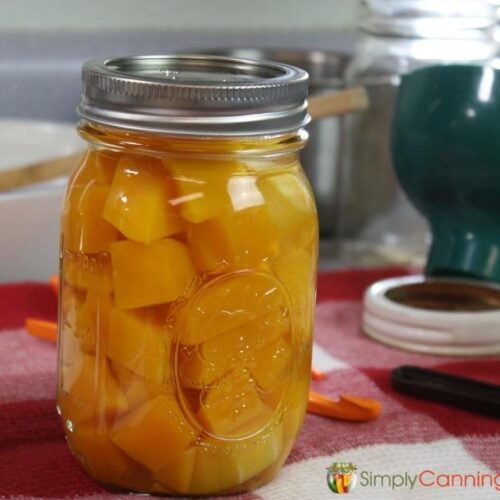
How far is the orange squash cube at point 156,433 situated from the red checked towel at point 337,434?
3cm

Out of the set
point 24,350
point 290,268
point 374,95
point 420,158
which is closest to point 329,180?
point 374,95

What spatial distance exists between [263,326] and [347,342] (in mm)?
243

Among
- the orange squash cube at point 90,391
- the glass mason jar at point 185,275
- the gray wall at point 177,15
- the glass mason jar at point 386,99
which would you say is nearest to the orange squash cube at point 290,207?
the glass mason jar at point 185,275

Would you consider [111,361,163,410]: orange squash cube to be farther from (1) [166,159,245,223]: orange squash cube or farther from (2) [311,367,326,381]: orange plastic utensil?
(2) [311,367,326,381]: orange plastic utensil

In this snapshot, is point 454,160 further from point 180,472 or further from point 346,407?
point 180,472

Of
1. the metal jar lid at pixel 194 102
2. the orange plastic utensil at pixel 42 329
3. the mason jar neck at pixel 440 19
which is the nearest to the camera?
the metal jar lid at pixel 194 102

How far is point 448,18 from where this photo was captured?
916mm

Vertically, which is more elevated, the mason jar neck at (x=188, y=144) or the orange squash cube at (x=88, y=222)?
the mason jar neck at (x=188, y=144)

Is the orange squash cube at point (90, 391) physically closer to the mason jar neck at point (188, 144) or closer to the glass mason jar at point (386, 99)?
the mason jar neck at point (188, 144)

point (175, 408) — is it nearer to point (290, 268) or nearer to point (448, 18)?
point (290, 268)

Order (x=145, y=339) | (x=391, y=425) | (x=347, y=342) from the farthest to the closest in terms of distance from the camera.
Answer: (x=347, y=342)
(x=391, y=425)
(x=145, y=339)

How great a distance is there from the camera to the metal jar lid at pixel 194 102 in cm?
45

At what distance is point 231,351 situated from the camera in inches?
18.6

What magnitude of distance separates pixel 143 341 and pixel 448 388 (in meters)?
0.22
